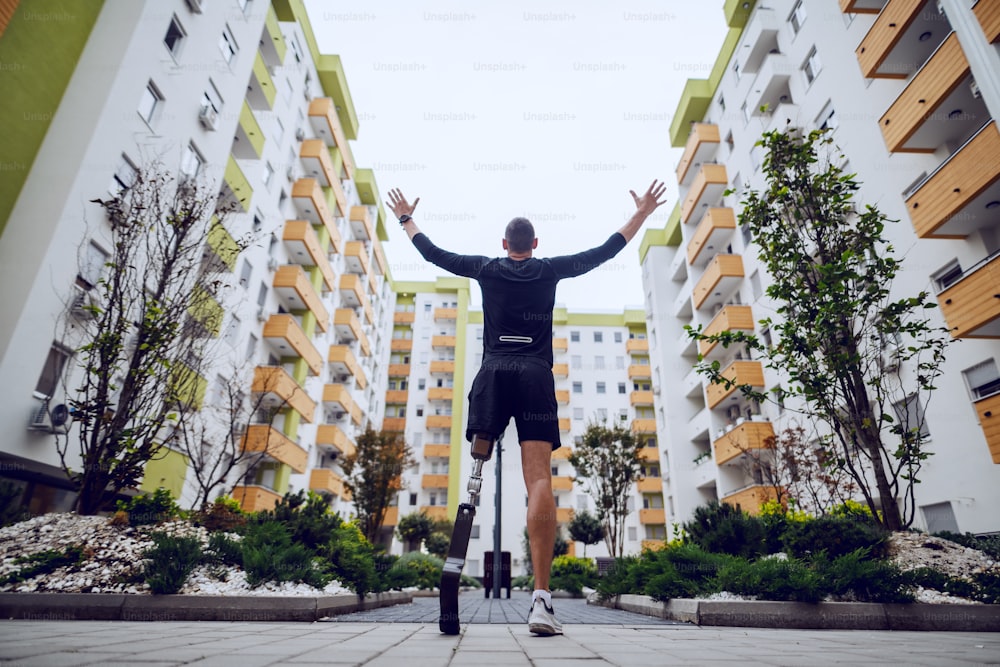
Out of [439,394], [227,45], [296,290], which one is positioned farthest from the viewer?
[439,394]

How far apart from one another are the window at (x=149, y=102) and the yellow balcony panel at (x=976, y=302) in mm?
19585

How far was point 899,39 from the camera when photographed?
46.1ft

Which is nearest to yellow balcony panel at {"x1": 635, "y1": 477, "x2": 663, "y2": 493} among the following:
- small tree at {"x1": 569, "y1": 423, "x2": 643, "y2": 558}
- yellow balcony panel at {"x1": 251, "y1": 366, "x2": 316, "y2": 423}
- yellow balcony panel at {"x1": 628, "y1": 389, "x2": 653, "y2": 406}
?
yellow balcony panel at {"x1": 628, "y1": 389, "x2": 653, "y2": 406}

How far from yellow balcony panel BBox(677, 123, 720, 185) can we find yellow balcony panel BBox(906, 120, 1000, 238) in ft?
52.3

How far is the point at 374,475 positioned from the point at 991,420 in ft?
60.8

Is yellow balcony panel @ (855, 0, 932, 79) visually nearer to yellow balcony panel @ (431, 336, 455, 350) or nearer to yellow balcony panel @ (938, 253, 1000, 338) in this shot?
yellow balcony panel @ (938, 253, 1000, 338)

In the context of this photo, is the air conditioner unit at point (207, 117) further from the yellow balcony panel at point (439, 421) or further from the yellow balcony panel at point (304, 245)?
the yellow balcony panel at point (439, 421)

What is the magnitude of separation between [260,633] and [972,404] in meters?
15.0

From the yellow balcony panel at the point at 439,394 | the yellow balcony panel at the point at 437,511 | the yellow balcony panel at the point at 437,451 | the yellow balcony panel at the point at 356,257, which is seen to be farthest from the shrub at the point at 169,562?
the yellow balcony panel at the point at 439,394

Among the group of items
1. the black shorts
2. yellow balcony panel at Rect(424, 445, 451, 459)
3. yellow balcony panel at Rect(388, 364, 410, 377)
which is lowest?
the black shorts

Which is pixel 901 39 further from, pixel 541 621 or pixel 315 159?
pixel 315 159

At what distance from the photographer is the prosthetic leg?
10.1 ft

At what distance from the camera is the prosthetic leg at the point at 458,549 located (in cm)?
307

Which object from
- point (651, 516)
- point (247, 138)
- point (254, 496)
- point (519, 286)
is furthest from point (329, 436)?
point (519, 286)
